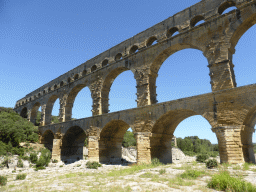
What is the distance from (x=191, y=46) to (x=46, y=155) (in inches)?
722

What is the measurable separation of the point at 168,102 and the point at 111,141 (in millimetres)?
7555

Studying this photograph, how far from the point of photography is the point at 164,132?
46.3ft

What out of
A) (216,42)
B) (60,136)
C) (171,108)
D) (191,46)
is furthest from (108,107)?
(216,42)

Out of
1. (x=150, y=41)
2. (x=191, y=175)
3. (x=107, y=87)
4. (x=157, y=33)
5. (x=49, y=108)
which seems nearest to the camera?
(x=191, y=175)

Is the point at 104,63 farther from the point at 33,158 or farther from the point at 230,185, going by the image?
the point at 230,185

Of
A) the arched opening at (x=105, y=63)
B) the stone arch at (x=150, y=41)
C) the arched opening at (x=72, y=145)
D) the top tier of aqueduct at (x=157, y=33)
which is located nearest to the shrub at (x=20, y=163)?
the arched opening at (x=72, y=145)

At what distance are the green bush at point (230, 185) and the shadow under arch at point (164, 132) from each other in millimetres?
6698

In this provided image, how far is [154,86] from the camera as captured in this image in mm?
15094

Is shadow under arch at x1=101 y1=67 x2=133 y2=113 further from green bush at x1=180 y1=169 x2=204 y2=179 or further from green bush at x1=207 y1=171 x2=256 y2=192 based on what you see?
green bush at x1=207 y1=171 x2=256 y2=192

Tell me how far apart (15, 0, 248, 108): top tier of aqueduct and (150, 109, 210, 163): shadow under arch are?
228 inches

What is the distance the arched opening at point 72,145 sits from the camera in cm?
2087

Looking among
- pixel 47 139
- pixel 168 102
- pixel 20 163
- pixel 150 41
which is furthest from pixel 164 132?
pixel 47 139

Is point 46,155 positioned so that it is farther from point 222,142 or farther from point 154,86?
point 222,142

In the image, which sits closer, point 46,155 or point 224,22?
point 224,22
